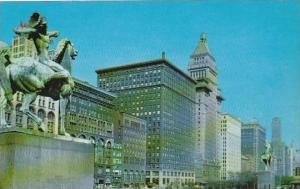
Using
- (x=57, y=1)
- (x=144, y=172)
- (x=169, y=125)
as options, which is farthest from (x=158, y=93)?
(x=57, y=1)

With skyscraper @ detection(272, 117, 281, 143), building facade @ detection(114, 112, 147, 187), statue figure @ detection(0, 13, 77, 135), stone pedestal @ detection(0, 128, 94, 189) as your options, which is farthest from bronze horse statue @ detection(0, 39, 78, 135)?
building facade @ detection(114, 112, 147, 187)

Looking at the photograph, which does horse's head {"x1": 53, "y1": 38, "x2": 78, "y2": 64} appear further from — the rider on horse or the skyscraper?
the skyscraper

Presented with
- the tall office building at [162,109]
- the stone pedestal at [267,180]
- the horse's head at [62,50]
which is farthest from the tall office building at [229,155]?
the horse's head at [62,50]

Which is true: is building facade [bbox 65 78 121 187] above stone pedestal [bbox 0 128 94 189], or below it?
above

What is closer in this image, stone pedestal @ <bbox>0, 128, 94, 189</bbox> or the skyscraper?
stone pedestal @ <bbox>0, 128, 94, 189</bbox>

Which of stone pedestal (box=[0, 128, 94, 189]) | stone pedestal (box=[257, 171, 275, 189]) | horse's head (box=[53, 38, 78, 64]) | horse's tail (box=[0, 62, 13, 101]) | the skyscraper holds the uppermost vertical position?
horse's head (box=[53, 38, 78, 64])

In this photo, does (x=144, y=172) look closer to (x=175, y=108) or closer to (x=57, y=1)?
(x=175, y=108)
